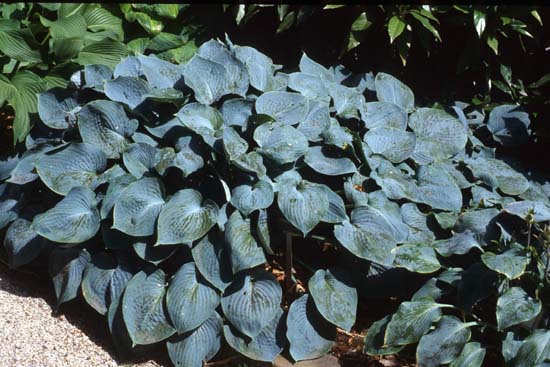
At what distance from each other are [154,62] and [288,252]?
4.01ft

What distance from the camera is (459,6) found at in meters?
4.74

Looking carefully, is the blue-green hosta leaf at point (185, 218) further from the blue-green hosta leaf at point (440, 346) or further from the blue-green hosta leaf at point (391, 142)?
the blue-green hosta leaf at point (440, 346)

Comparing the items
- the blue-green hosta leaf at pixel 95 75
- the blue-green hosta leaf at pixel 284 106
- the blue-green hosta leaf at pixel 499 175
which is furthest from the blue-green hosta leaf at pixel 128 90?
the blue-green hosta leaf at pixel 499 175

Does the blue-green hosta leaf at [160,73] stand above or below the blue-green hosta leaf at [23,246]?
above

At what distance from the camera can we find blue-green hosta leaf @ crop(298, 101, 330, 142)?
419 centimetres

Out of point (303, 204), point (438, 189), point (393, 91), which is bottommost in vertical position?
point (438, 189)

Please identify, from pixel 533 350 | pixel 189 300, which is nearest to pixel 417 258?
pixel 533 350

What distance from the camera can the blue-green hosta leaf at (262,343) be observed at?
3.86 meters

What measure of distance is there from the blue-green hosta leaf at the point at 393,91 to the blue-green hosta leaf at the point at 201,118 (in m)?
1.01

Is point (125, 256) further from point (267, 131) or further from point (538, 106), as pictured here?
point (538, 106)

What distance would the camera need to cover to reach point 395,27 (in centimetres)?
465

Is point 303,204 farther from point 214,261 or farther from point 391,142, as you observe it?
point 391,142

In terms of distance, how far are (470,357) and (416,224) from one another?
756 millimetres

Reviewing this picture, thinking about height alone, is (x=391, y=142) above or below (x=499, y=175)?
above
